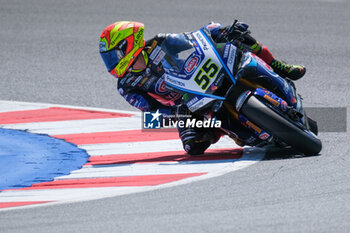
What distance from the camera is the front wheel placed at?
689 centimetres

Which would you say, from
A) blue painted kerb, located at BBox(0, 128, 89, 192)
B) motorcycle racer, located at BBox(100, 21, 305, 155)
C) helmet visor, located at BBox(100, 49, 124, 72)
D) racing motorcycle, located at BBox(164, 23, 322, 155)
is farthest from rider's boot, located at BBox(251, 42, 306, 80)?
blue painted kerb, located at BBox(0, 128, 89, 192)

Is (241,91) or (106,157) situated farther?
(106,157)

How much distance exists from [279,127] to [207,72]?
865 millimetres

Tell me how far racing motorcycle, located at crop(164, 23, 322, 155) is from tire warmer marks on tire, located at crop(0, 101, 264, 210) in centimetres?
43

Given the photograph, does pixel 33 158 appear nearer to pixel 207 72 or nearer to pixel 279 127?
pixel 207 72

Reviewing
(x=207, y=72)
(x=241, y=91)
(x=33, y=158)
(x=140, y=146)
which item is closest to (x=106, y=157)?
(x=140, y=146)

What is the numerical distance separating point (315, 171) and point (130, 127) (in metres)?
3.27

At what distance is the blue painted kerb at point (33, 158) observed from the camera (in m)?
7.12

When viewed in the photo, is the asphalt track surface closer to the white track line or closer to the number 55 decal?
the number 55 decal

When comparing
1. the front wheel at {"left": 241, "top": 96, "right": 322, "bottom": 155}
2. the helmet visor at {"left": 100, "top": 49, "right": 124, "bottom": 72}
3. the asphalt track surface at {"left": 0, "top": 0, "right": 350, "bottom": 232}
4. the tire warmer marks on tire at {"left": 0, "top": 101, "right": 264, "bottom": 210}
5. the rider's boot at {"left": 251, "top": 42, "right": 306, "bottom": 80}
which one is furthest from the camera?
the rider's boot at {"left": 251, "top": 42, "right": 306, "bottom": 80}

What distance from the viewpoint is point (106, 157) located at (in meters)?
7.92

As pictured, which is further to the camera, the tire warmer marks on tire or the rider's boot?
the rider's boot

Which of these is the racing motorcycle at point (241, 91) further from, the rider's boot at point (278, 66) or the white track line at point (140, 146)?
the white track line at point (140, 146)

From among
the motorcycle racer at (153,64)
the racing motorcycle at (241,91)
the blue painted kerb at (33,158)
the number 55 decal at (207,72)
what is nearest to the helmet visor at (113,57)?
the motorcycle racer at (153,64)
